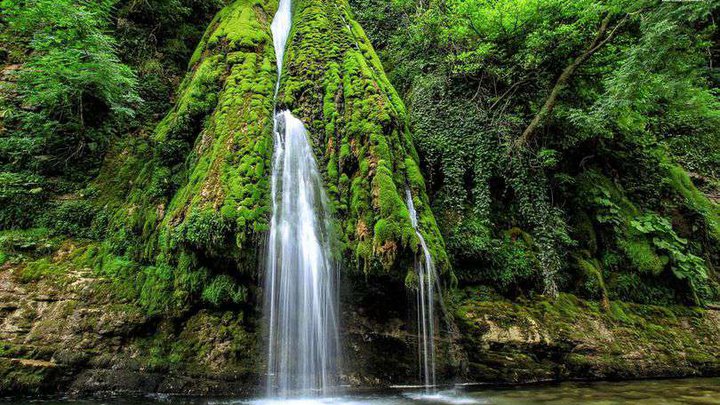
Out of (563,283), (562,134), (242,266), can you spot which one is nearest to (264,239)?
(242,266)

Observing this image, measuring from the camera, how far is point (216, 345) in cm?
514

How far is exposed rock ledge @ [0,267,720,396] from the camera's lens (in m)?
4.77

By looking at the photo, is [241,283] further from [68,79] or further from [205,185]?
[68,79]

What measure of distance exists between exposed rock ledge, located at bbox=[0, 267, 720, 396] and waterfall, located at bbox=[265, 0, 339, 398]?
18.1 inches

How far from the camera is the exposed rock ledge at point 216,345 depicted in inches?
188

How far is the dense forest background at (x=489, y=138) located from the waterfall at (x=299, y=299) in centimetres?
71

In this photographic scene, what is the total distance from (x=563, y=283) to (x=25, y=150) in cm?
1196

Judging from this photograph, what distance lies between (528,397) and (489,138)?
5543 millimetres

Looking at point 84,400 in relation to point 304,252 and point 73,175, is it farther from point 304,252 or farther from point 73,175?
point 73,175

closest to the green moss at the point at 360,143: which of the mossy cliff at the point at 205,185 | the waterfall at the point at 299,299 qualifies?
the waterfall at the point at 299,299

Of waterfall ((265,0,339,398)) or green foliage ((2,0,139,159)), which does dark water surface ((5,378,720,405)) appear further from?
green foliage ((2,0,139,159))

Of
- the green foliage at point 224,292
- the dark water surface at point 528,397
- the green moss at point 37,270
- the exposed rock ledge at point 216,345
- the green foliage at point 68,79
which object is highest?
the green foliage at point 68,79

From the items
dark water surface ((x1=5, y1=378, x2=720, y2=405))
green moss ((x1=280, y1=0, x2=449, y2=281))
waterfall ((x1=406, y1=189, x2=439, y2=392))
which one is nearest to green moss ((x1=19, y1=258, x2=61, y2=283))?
dark water surface ((x1=5, y1=378, x2=720, y2=405))

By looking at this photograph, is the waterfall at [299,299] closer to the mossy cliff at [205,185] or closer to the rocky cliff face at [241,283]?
the rocky cliff face at [241,283]
